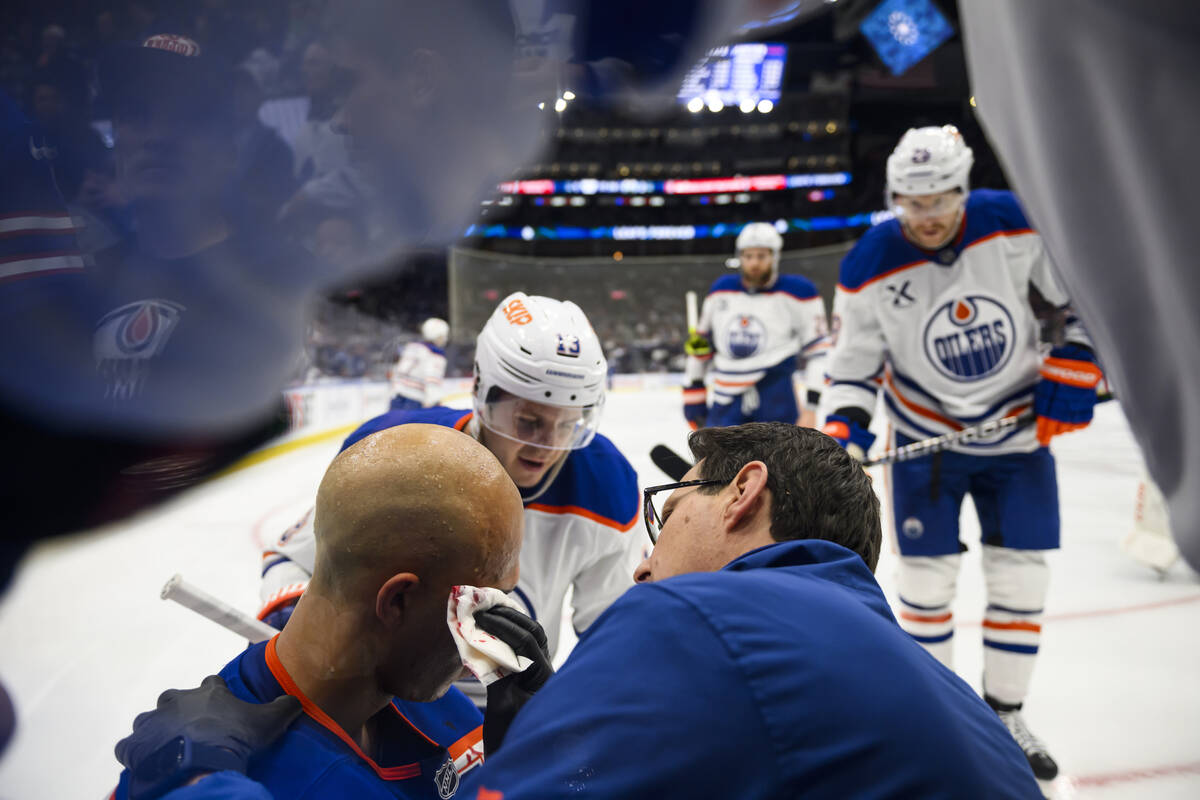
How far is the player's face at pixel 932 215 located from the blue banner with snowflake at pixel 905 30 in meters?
11.3

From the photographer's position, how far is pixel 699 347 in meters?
5.17

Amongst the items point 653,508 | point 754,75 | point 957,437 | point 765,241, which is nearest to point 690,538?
point 653,508

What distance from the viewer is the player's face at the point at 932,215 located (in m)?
2.48

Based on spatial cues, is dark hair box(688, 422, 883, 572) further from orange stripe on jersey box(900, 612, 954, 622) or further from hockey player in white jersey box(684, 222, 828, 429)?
hockey player in white jersey box(684, 222, 828, 429)

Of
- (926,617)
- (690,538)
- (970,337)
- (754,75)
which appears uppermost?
(754,75)

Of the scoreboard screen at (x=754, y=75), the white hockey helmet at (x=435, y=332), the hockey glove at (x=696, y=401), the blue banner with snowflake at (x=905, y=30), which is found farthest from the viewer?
the scoreboard screen at (x=754, y=75)

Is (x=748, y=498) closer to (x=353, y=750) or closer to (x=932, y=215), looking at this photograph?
(x=353, y=750)

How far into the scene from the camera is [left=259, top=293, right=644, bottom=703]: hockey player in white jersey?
1733 millimetres

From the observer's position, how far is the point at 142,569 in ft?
12.0

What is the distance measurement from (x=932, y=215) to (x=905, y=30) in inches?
459

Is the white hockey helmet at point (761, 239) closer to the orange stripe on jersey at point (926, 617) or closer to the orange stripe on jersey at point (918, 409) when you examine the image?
the orange stripe on jersey at point (918, 409)

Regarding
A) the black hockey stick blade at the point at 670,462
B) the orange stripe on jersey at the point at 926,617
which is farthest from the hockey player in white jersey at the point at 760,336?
the black hockey stick blade at the point at 670,462


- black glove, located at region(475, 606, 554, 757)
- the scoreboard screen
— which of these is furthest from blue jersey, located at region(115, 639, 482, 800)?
the scoreboard screen

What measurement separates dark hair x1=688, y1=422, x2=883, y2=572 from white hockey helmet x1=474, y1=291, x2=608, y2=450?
755mm
